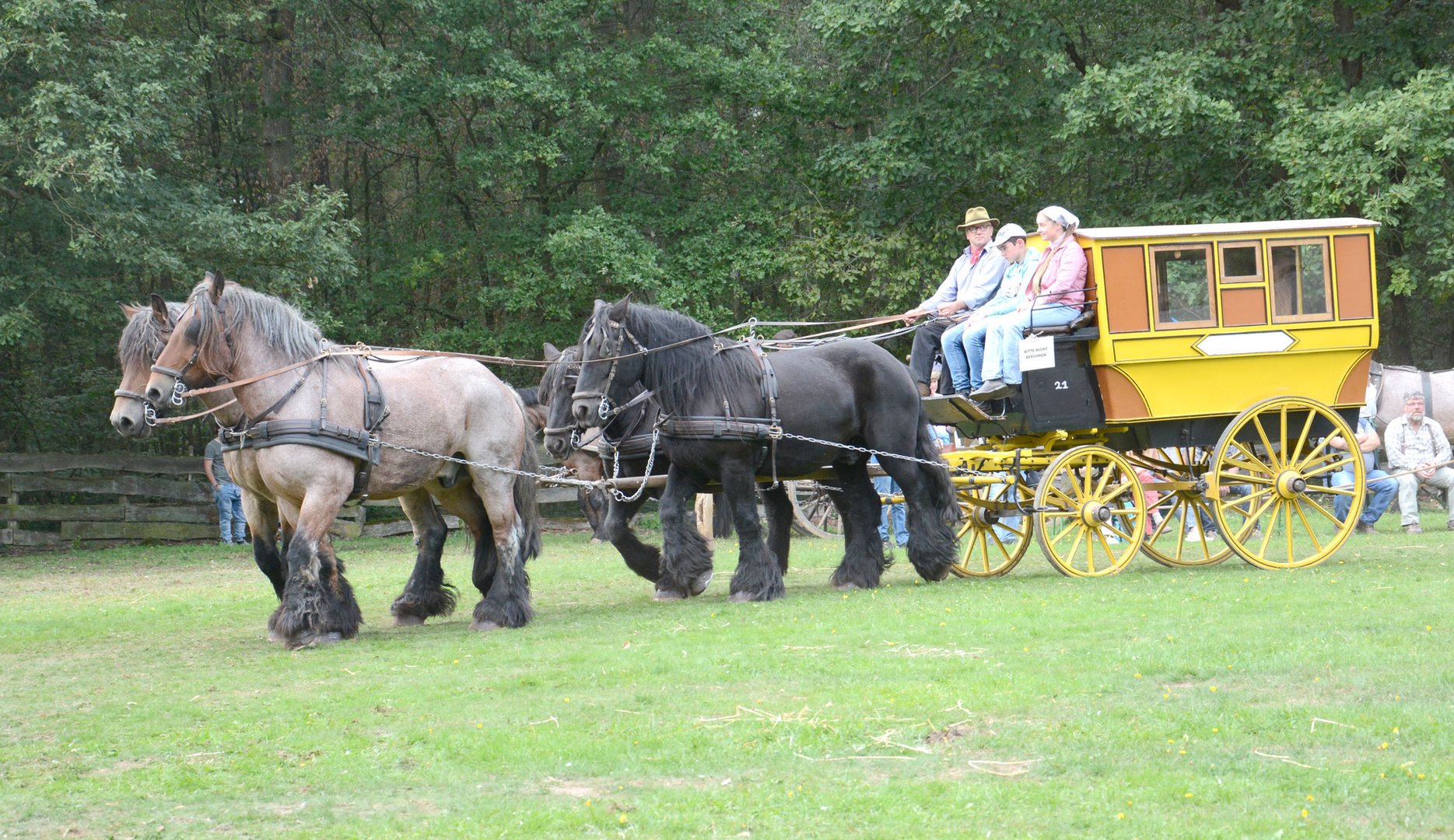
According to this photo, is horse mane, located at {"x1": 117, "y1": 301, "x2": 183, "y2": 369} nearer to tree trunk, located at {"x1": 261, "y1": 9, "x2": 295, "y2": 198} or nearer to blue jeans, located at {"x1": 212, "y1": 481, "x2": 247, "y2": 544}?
blue jeans, located at {"x1": 212, "y1": 481, "x2": 247, "y2": 544}

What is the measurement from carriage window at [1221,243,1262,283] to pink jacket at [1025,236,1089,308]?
3.43 feet

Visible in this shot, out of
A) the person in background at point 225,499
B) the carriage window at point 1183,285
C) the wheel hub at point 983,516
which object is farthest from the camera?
the person in background at point 225,499

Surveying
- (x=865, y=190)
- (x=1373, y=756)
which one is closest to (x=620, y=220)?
(x=865, y=190)

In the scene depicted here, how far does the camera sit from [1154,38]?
69.6 feet

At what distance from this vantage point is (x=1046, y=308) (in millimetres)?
10734

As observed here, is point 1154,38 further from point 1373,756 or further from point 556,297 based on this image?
point 1373,756

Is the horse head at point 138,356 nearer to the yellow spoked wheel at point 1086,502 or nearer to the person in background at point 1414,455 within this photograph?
the yellow spoked wheel at point 1086,502

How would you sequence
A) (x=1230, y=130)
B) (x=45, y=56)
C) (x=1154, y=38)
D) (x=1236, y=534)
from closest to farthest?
(x=1236, y=534) → (x=45, y=56) → (x=1230, y=130) → (x=1154, y=38)

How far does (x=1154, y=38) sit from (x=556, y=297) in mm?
9724

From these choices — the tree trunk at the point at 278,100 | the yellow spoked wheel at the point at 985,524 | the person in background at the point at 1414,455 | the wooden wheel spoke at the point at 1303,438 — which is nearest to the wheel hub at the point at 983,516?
the yellow spoked wheel at the point at 985,524

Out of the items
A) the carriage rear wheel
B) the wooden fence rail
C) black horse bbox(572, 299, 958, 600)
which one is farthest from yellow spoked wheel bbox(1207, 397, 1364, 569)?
the wooden fence rail

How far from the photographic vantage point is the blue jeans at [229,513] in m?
20.8

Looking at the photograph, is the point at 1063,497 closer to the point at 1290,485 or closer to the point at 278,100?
the point at 1290,485

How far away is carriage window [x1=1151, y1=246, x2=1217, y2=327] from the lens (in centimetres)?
1080
